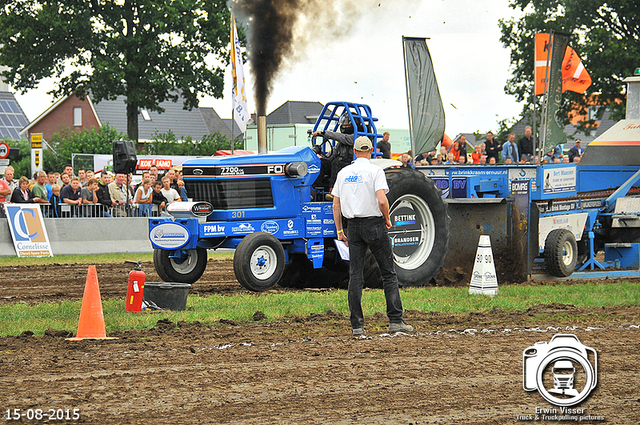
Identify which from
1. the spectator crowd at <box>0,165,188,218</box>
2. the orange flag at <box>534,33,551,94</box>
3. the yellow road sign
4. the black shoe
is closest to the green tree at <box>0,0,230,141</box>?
the yellow road sign

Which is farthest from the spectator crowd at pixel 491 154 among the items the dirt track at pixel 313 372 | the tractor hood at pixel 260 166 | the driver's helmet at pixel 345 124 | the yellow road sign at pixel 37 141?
the yellow road sign at pixel 37 141

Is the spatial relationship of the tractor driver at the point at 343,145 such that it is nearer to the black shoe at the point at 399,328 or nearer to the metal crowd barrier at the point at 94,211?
the black shoe at the point at 399,328

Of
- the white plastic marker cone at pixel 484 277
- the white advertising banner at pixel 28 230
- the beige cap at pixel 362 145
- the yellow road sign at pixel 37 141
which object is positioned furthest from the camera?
the yellow road sign at pixel 37 141

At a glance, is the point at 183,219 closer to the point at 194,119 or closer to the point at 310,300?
the point at 310,300

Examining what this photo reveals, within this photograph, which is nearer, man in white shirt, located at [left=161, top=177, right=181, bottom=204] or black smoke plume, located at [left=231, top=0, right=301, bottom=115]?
black smoke plume, located at [left=231, top=0, right=301, bottom=115]

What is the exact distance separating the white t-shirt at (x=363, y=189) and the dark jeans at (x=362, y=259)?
84 millimetres

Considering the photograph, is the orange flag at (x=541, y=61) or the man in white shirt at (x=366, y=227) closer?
the man in white shirt at (x=366, y=227)

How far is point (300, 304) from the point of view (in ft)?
28.6

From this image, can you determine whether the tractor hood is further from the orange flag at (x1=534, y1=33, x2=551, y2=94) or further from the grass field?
the orange flag at (x1=534, y1=33, x2=551, y2=94)

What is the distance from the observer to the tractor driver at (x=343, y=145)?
32.0 feet

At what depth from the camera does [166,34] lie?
1350 inches

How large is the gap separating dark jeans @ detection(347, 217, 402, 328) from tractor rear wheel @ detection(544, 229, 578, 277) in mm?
4251

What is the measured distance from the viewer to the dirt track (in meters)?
4.70

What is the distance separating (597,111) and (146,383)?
29.1m
